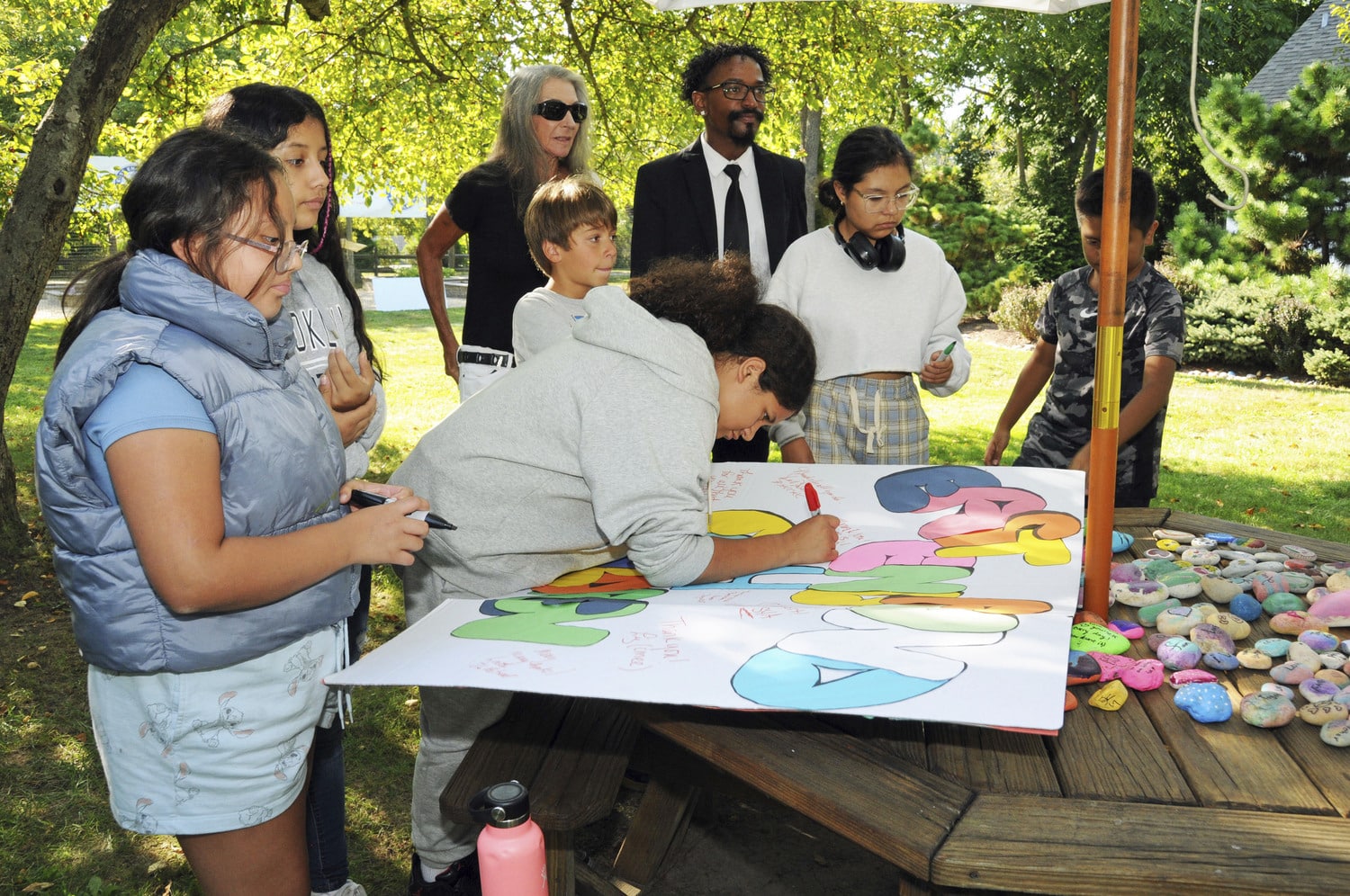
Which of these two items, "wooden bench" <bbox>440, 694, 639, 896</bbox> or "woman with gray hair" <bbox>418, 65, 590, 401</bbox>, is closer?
"wooden bench" <bbox>440, 694, 639, 896</bbox>

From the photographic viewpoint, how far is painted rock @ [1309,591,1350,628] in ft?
6.42

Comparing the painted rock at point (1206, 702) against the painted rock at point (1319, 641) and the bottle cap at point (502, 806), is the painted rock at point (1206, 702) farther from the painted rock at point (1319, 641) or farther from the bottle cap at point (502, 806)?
the bottle cap at point (502, 806)

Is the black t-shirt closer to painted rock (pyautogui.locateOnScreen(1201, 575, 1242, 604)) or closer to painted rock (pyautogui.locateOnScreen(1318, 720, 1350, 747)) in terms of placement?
painted rock (pyautogui.locateOnScreen(1201, 575, 1242, 604))

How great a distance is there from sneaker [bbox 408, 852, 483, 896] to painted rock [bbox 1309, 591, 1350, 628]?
5.94 feet

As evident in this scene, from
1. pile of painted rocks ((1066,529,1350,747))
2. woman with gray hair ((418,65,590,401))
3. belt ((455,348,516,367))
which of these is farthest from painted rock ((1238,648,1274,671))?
woman with gray hair ((418,65,590,401))

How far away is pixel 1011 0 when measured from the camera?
244cm

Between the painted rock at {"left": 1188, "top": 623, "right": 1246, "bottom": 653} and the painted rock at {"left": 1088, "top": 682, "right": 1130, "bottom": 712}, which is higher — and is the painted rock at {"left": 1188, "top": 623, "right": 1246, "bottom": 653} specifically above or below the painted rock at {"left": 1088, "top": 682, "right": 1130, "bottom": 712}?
above

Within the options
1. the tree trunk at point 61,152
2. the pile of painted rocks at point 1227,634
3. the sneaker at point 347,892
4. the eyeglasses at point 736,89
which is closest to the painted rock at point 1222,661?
the pile of painted rocks at point 1227,634

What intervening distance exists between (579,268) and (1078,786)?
212 cm

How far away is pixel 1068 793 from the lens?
4.70ft

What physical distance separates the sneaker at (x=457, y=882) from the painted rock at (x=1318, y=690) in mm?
1685

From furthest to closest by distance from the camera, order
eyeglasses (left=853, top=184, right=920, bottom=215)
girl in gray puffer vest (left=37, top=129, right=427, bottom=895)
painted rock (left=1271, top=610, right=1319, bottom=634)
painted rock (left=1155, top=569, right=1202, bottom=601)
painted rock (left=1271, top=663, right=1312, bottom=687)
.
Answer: eyeglasses (left=853, top=184, right=920, bottom=215) → painted rock (left=1155, top=569, right=1202, bottom=601) → painted rock (left=1271, top=610, right=1319, bottom=634) → painted rock (left=1271, top=663, right=1312, bottom=687) → girl in gray puffer vest (left=37, top=129, right=427, bottom=895)

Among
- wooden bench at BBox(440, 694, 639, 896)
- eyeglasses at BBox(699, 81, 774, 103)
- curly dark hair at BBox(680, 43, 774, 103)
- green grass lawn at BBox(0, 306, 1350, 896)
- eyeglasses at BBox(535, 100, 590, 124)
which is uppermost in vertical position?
curly dark hair at BBox(680, 43, 774, 103)

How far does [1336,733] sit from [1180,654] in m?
0.31
